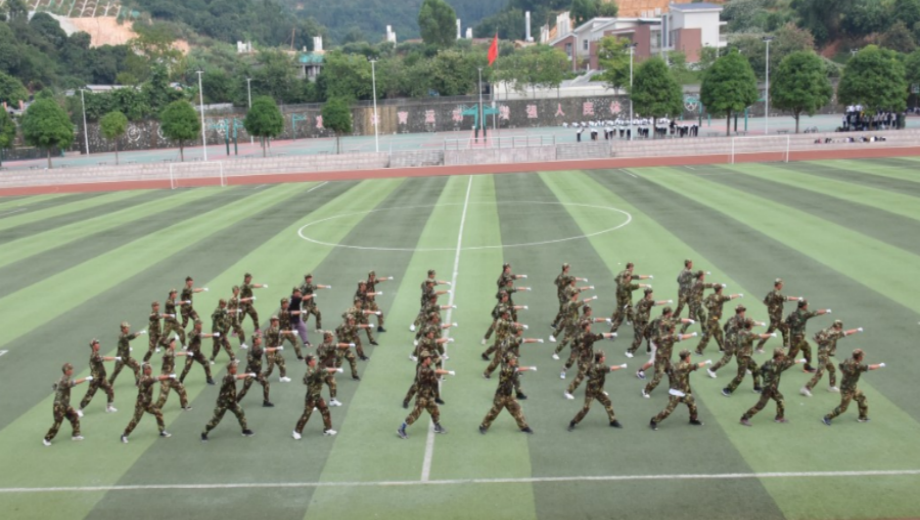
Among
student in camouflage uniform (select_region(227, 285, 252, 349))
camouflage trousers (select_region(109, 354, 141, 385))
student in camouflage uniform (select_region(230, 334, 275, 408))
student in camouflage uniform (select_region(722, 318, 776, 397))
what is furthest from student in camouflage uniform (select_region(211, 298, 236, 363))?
student in camouflage uniform (select_region(722, 318, 776, 397))

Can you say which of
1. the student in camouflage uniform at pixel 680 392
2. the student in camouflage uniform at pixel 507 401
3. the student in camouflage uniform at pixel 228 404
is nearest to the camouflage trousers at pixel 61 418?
the student in camouflage uniform at pixel 228 404

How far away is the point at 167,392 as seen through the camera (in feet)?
54.4

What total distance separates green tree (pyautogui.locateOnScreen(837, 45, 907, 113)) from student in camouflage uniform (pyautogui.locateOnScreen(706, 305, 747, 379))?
193 feet


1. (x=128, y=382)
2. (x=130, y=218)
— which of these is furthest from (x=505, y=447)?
(x=130, y=218)

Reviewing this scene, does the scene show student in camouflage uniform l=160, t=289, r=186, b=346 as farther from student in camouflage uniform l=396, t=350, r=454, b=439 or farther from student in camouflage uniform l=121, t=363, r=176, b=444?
student in camouflage uniform l=396, t=350, r=454, b=439

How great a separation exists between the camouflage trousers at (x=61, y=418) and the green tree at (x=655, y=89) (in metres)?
63.6

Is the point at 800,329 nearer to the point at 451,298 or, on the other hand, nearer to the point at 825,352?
the point at 825,352

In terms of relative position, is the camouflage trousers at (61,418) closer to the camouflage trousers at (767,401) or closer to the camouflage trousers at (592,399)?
the camouflage trousers at (592,399)

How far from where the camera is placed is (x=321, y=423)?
16344mm

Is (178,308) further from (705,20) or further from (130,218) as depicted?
(705,20)

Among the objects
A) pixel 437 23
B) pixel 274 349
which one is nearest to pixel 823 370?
pixel 274 349

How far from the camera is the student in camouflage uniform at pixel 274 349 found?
18281 millimetres

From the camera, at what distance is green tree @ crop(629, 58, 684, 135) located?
7319 centimetres

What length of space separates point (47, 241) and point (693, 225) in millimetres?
26334
